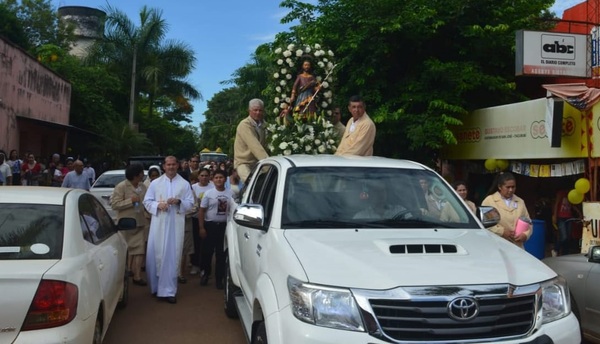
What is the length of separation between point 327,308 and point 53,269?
1918mm

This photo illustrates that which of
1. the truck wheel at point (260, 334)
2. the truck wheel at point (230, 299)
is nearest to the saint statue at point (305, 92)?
the truck wheel at point (230, 299)

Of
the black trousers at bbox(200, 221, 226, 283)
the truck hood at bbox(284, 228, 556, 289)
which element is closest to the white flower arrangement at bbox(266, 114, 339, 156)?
the black trousers at bbox(200, 221, 226, 283)

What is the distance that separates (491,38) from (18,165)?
1325 centimetres

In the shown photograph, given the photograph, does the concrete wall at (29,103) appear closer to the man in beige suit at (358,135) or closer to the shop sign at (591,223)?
the man in beige suit at (358,135)

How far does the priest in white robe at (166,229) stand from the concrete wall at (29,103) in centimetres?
1408

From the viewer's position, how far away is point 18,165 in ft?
49.7

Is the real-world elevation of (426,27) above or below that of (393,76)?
above

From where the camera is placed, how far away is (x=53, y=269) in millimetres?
3695

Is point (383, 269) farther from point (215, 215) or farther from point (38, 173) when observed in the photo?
point (38, 173)

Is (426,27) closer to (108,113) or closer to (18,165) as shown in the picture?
(18,165)

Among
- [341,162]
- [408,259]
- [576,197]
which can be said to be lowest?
[408,259]

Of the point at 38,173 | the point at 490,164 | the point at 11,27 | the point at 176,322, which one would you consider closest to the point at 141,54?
the point at 11,27

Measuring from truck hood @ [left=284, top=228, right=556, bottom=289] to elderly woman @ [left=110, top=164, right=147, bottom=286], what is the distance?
4.98 metres

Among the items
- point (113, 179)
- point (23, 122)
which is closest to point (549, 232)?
point (113, 179)
